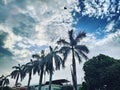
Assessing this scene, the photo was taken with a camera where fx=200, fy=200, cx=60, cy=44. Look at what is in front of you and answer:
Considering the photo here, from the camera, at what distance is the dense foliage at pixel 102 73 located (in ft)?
147

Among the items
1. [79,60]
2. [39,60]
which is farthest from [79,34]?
[39,60]

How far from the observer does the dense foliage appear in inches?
1770

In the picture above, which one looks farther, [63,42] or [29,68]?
[29,68]

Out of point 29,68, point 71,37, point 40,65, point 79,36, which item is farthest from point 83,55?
point 29,68

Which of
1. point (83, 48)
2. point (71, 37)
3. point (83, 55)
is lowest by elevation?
point (83, 55)

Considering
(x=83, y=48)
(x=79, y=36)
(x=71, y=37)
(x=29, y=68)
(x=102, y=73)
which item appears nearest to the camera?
(x=102, y=73)

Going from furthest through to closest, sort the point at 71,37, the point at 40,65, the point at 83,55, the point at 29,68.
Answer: the point at 29,68
the point at 40,65
the point at 71,37
the point at 83,55

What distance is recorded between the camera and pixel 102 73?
45906 mm

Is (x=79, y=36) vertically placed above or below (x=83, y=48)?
above

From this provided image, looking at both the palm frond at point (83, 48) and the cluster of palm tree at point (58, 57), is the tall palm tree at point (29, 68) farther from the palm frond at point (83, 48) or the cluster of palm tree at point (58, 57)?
the palm frond at point (83, 48)

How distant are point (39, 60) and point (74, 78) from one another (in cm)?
2052

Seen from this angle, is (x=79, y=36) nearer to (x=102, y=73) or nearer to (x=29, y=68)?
(x=102, y=73)

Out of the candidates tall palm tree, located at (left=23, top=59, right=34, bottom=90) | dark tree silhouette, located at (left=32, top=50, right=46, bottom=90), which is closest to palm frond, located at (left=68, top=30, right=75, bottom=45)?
dark tree silhouette, located at (left=32, top=50, right=46, bottom=90)

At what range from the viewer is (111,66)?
152 feet
